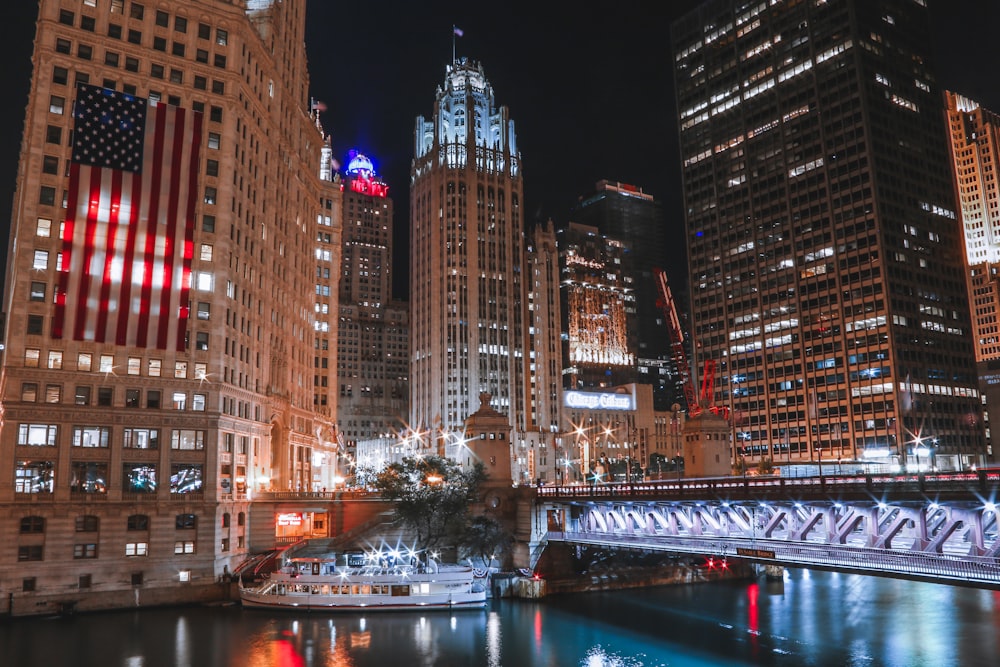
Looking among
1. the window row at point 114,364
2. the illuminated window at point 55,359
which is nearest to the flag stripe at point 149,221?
the window row at point 114,364

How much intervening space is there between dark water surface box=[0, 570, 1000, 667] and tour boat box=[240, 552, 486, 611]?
1176mm

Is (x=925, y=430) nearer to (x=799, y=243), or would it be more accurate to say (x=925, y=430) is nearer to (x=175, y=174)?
(x=799, y=243)

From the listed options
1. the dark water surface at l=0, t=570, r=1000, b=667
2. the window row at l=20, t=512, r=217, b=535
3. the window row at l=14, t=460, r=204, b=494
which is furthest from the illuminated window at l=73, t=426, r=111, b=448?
the dark water surface at l=0, t=570, r=1000, b=667

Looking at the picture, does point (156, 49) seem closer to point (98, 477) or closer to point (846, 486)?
point (98, 477)

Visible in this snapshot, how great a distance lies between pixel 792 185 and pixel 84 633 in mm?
162531

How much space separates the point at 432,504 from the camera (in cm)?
8562

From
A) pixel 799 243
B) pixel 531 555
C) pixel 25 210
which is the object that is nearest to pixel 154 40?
pixel 25 210

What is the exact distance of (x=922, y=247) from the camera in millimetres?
169625

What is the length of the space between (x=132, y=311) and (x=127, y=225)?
8688 millimetres

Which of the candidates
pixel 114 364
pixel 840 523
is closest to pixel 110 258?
pixel 114 364

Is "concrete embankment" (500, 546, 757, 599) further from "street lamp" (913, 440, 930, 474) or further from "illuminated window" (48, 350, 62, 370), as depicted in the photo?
"street lamp" (913, 440, 930, 474)

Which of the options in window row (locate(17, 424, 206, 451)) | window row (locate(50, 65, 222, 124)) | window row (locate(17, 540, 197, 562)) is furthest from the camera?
window row (locate(50, 65, 222, 124))

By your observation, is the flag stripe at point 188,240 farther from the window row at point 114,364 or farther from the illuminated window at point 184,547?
the illuminated window at point 184,547

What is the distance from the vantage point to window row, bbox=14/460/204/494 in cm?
7138
